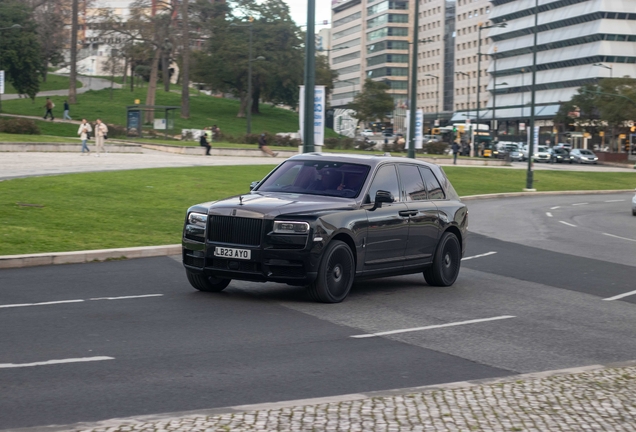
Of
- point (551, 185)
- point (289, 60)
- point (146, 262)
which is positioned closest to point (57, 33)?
point (289, 60)

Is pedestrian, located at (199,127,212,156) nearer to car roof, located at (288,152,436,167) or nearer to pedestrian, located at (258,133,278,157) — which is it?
pedestrian, located at (258,133,278,157)

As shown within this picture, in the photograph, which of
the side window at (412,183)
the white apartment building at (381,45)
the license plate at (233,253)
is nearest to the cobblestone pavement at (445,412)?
the license plate at (233,253)

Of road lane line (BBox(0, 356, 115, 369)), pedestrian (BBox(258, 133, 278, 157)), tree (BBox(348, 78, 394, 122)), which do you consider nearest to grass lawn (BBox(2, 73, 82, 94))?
tree (BBox(348, 78, 394, 122))

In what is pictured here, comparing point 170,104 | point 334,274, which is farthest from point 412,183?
point 170,104

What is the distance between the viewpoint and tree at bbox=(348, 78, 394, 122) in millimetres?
110250

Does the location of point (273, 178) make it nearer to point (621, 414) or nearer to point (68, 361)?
point (68, 361)

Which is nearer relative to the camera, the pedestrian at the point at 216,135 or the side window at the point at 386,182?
the side window at the point at 386,182

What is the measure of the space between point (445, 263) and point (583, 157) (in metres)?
78.4

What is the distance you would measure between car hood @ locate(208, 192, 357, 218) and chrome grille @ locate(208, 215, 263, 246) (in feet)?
0.22

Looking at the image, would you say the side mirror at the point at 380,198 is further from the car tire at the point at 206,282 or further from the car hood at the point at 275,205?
the car tire at the point at 206,282

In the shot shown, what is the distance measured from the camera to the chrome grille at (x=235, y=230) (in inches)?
415

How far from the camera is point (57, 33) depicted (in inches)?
3930

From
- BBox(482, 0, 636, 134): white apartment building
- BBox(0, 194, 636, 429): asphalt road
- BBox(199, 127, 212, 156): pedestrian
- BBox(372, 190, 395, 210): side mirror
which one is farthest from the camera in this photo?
BBox(482, 0, 636, 134): white apartment building

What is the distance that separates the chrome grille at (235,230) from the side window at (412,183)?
8.67ft
